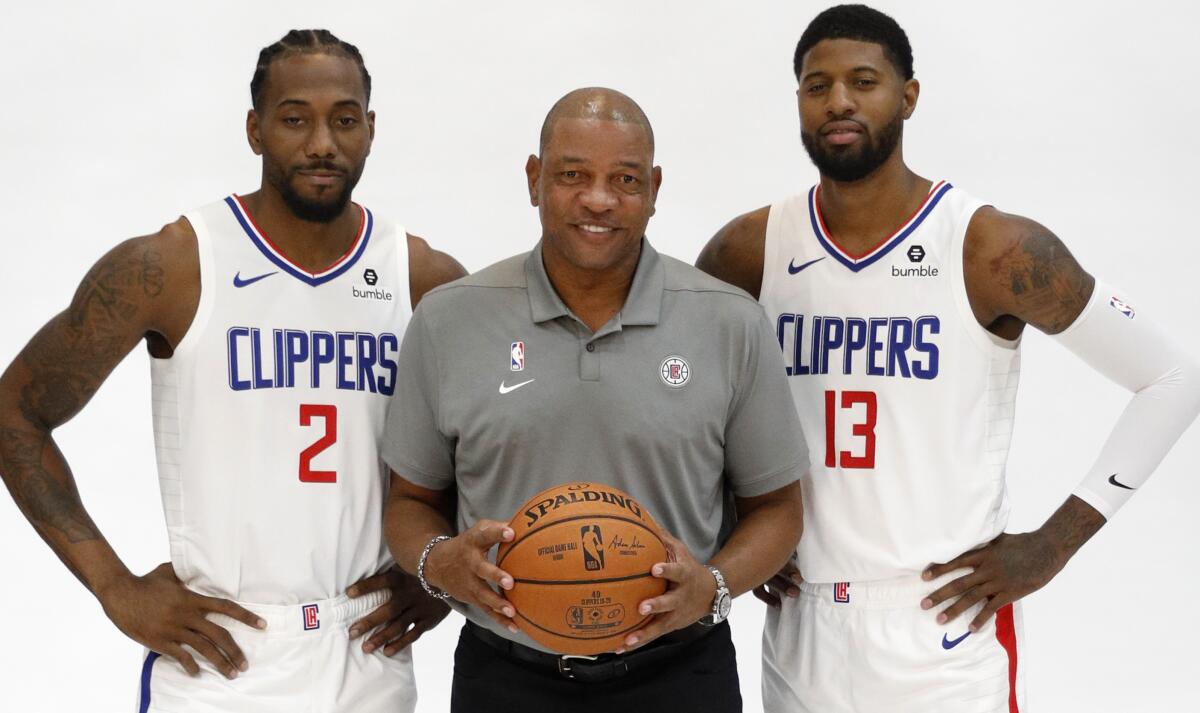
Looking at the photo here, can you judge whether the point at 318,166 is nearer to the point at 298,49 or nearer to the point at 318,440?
the point at 298,49

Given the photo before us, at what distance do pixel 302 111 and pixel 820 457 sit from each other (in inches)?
57.6

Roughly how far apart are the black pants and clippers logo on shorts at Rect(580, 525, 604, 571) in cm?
48

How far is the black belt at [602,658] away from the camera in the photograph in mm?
3309

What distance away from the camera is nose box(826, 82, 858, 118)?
3.62 meters

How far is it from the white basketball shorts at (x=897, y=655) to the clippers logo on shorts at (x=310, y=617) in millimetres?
1166

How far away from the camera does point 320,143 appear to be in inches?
139

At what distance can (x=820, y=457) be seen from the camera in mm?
3670

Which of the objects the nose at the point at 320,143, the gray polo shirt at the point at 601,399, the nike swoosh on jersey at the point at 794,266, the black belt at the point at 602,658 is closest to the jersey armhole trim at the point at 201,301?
the nose at the point at 320,143

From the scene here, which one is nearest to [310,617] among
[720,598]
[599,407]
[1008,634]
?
[599,407]

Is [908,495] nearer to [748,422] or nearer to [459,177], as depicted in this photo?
[748,422]

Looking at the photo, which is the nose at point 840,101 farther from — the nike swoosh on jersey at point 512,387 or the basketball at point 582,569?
the basketball at point 582,569

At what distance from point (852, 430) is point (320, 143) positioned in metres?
1.41

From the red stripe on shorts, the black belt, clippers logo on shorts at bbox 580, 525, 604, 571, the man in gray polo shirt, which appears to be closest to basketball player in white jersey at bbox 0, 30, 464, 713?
the man in gray polo shirt

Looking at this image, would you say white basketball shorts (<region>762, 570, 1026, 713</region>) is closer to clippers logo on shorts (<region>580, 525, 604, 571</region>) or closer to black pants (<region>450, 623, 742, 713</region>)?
black pants (<region>450, 623, 742, 713</region>)
